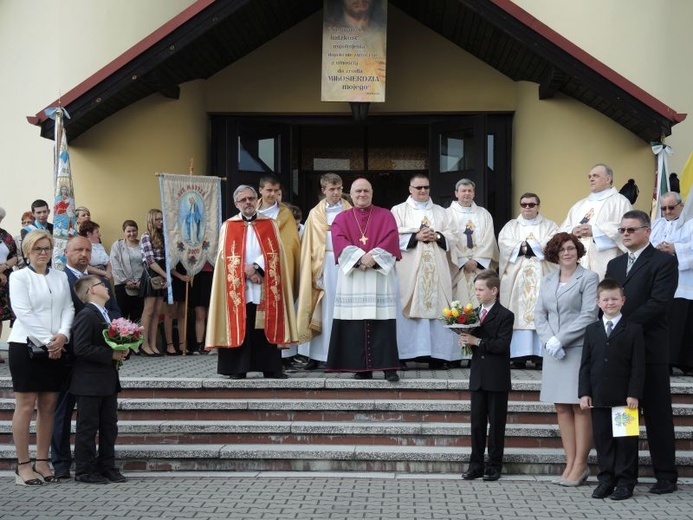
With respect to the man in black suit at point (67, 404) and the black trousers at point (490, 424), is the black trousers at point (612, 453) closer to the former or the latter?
the black trousers at point (490, 424)

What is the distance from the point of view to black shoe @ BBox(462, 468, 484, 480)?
28.9ft

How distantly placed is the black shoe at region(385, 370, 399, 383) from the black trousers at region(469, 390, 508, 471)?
5.73 feet

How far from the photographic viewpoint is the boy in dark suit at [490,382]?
8.71 meters

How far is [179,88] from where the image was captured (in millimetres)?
15258

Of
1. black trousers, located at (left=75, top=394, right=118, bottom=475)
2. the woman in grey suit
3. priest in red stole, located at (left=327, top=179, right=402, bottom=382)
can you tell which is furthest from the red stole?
the woman in grey suit

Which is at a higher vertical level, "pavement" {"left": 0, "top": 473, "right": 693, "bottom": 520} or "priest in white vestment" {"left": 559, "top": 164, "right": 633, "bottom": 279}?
"priest in white vestment" {"left": 559, "top": 164, "right": 633, "bottom": 279}

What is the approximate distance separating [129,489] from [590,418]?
142 inches

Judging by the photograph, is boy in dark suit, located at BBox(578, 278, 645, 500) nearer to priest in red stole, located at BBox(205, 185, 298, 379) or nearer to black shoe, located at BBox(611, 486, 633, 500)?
black shoe, located at BBox(611, 486, 633, 500)

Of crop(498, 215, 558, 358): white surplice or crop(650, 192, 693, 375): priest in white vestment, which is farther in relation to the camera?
crop(498, 215, 558, 358): white surplice

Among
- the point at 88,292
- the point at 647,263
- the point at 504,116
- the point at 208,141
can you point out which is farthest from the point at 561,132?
the point at 88,292

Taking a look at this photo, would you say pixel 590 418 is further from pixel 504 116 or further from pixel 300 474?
pixel 504 116

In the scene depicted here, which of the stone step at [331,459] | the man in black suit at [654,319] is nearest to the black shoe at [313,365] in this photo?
the stone step at [331,459]

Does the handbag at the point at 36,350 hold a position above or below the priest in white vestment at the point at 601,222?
below

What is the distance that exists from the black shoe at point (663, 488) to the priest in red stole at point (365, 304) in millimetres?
2906
